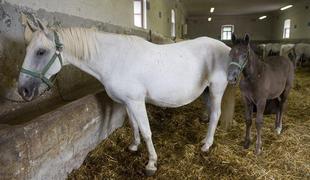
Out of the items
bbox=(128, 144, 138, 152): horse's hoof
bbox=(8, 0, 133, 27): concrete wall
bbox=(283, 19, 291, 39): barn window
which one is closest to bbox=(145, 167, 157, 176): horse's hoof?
bbox=(128, 144, 138, 152): horse's hoof

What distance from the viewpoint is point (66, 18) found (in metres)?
2.67

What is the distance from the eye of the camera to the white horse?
1.82m

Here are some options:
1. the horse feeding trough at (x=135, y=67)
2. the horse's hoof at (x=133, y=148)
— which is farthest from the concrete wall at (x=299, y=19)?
the horse's hoof at (x=133, y=148)

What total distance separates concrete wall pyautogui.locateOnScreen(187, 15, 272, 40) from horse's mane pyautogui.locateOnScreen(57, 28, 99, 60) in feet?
68.5

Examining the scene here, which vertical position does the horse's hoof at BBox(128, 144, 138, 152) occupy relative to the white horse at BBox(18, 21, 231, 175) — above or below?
below

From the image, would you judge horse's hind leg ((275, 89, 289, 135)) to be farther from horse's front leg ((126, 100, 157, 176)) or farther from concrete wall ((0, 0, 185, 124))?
concrete wall ((0, 0, 185, 124))

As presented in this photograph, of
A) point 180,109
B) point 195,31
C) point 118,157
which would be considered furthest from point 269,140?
point 195,31

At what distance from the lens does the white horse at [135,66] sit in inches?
71.6

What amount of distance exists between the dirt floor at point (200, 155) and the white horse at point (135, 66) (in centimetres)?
16

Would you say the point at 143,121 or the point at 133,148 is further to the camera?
the point at 133,148

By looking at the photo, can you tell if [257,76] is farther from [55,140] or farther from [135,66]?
[55,140]

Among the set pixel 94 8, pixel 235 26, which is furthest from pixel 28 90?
pixel 235 26

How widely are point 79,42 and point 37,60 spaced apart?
344 millimetres

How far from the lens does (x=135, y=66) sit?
7.14 ft
